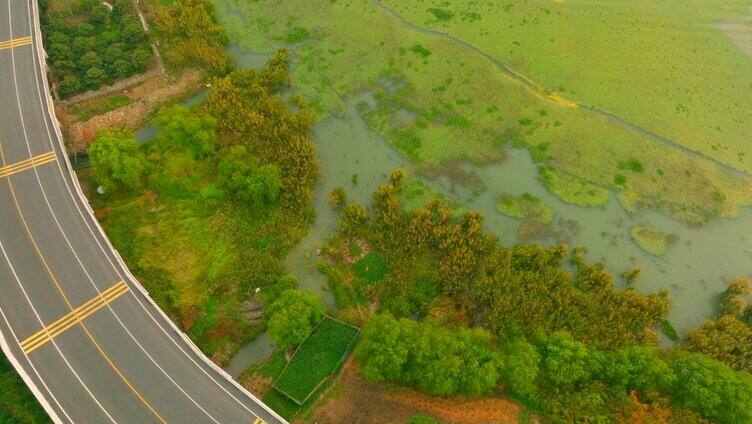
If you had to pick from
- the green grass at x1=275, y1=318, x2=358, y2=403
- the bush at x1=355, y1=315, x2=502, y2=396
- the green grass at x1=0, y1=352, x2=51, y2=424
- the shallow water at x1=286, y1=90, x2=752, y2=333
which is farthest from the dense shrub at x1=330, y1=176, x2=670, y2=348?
the green grass at x1=0, y1=352, x2=51, y2=424

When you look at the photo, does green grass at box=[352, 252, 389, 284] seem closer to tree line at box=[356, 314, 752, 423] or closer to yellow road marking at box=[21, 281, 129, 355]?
tree line at box=[356, 314, 752, 423]

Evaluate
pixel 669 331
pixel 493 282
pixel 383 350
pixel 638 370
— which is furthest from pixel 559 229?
pixel 383 350

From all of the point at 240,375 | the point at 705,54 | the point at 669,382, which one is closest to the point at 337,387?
the point at 240,375

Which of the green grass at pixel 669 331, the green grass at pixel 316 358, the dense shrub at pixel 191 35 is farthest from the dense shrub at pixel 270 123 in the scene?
the green grass at pixel 669 331

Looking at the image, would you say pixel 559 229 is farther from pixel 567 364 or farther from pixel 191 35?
pixel 191 35

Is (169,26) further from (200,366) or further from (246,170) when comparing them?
(200,366)

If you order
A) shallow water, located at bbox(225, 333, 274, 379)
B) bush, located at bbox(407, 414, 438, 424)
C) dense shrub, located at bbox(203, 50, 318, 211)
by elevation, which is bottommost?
shallow water, located at bbox(225, 333, 274, 379)

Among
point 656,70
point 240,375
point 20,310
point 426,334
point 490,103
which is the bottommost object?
point 240,375
